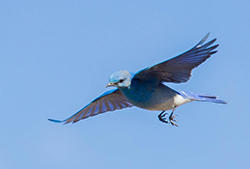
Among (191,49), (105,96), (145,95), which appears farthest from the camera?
(105,96)

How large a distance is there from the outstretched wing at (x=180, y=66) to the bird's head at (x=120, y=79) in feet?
1.35

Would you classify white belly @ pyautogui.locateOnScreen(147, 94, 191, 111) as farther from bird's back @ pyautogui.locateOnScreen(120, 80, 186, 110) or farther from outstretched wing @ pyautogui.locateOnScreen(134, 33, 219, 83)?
outstretched wing @ pyautogui.locateOnScreen(134, 33, 219, 83)

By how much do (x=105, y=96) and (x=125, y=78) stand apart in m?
2.27

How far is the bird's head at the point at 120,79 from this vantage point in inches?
386

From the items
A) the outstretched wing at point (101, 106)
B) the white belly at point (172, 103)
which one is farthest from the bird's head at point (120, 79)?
the outstretched wing at point (101, 106)

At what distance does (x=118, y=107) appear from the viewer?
12.3 m

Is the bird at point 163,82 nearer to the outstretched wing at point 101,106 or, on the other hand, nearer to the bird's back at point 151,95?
the bird's back at point 151,95

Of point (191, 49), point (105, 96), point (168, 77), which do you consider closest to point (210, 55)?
point (191, 49)

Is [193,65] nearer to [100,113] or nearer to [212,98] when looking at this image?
[212,98]

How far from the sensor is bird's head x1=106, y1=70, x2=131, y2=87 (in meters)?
9.80

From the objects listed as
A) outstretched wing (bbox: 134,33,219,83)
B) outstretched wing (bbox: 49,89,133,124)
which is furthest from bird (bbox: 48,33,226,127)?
outstretched wing (bbox: 49,89,133,124)

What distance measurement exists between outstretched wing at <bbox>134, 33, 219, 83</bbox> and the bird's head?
1.35 feet

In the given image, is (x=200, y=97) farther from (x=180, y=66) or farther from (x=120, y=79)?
(x=120, y=79)

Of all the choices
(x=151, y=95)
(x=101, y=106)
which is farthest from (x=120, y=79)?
(x=101, y=106)
